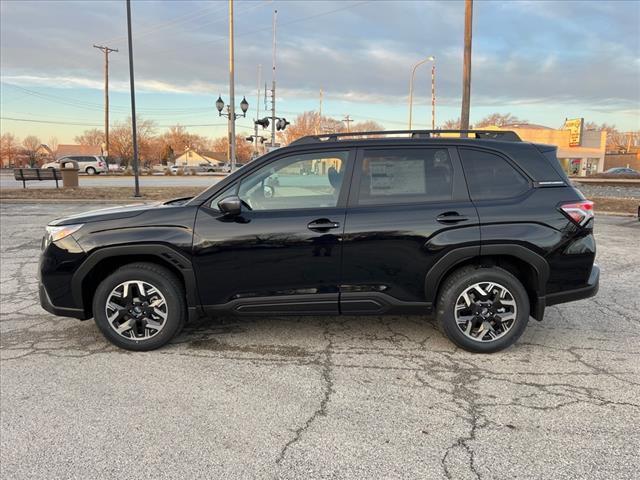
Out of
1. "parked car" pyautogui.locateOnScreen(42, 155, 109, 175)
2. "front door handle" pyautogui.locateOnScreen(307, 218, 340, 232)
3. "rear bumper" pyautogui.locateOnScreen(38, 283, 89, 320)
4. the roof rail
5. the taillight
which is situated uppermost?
"parked car" pyautogui.locateOnScreen(42, 155, 109, 175)

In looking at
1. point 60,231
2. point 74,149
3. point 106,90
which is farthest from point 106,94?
point 74,149

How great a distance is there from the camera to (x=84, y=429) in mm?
2854

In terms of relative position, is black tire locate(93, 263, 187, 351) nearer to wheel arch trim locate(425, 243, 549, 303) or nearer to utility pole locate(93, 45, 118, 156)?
wheel arch trim locate(425, 243, 549, 303)

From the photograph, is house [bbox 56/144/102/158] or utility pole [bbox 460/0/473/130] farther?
house [bbox 56/144/102/158]

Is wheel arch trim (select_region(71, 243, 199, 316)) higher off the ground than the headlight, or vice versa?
the headlight

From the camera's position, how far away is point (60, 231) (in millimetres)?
3912

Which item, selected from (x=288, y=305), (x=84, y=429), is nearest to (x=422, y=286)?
(x=288, y=305)

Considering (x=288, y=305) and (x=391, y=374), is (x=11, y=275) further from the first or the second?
(x=391, y=374)

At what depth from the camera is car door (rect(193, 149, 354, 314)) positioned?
12.4 ft

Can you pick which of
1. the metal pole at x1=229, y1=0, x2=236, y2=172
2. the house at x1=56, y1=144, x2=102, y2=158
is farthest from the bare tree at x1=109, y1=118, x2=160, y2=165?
the metal pole at x1=229, y1=0, x2=236, y2=172

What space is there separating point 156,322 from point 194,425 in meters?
1.29

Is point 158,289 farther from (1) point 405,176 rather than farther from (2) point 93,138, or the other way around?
(2) point 93,138

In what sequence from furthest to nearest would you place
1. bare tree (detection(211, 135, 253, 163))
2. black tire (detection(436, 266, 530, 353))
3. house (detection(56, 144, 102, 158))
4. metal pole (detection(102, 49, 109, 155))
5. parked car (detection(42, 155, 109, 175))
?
bare tree (detection(211, 135, 253, 163)), house (detection(56, 144, 102, 158)), metal pole (detection(102, 49, 109, 155)), parked car (detection(42, 155, 109, 175)), black tire (detection(436, 266, 530, 353))

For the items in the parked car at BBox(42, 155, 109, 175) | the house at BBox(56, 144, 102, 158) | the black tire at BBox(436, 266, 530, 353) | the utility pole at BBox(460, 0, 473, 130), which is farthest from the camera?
the house at BBox(56, 144, 102, 158)
